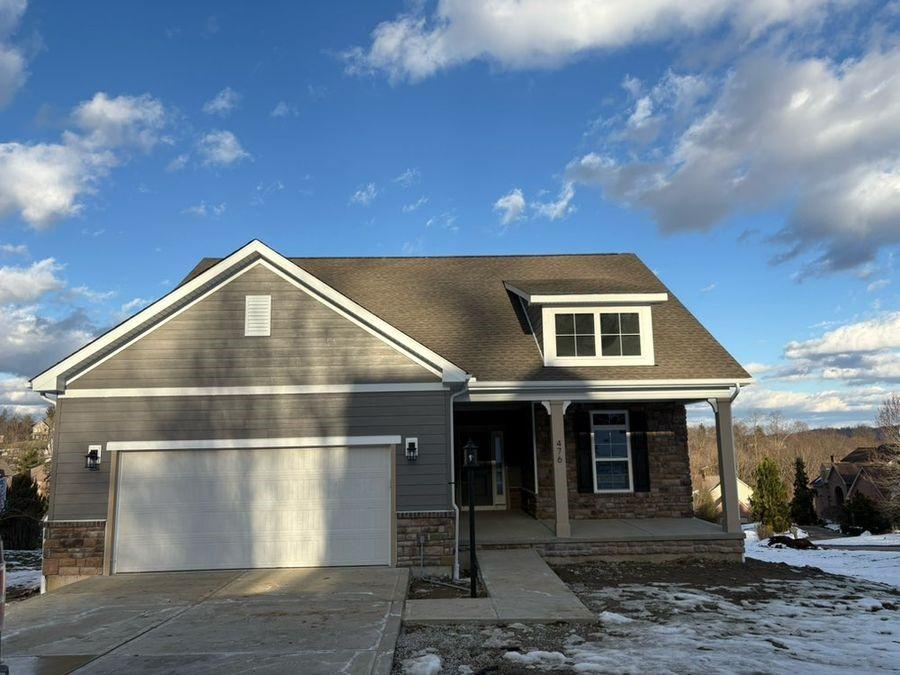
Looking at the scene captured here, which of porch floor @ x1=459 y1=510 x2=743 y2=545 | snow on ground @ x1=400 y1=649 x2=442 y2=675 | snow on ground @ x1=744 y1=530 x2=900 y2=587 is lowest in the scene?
snow on ground @ x1=744 y1=530 x2=900 y2=587

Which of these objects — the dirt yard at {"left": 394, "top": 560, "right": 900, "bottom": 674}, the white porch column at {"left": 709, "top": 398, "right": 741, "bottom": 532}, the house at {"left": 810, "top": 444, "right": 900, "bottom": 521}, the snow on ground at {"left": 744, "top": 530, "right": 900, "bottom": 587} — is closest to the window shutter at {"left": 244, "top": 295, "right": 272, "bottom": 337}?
the dirt yard at {"left": 394, "top": 560, "right": 900, "bottom": 674}

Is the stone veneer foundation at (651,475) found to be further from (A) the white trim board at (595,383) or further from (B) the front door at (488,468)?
(A) the white trim board at (595,383)

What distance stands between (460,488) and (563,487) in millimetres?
3903

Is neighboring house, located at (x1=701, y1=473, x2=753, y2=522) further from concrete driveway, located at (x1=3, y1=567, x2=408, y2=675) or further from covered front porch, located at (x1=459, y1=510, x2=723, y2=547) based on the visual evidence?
concrete driveway, located at (x1=3, y1=567, x2=408, y2=675)

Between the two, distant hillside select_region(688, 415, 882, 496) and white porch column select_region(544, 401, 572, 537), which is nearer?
white porch column select_region(544, 401, 572, 537)

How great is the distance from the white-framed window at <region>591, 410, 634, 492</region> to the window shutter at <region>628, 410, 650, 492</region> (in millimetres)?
85

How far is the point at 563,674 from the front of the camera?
5.32 m

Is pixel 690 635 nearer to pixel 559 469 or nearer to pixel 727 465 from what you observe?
pixel 559 469

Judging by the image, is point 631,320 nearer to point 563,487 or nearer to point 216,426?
point 563,487

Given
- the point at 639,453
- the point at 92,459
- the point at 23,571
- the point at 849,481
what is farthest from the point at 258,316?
the point at 849,481

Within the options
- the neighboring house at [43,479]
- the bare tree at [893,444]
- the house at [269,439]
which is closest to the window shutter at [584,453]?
the house at [269,439]

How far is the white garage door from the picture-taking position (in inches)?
382

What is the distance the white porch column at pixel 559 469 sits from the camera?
11.0 metres

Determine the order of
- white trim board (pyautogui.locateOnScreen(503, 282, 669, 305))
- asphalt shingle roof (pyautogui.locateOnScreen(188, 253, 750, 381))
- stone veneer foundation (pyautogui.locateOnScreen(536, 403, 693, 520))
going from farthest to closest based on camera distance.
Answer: stone veneer foundation (pyautogui.locateOnScreen(536, 403, 693, 520)) < white trim board (pyautogui.locateOnScreen(503, 282, 669, 305)) < asphalt shingle roof (pyautogui.locateOnScreen(188, 253, 750, 381))
